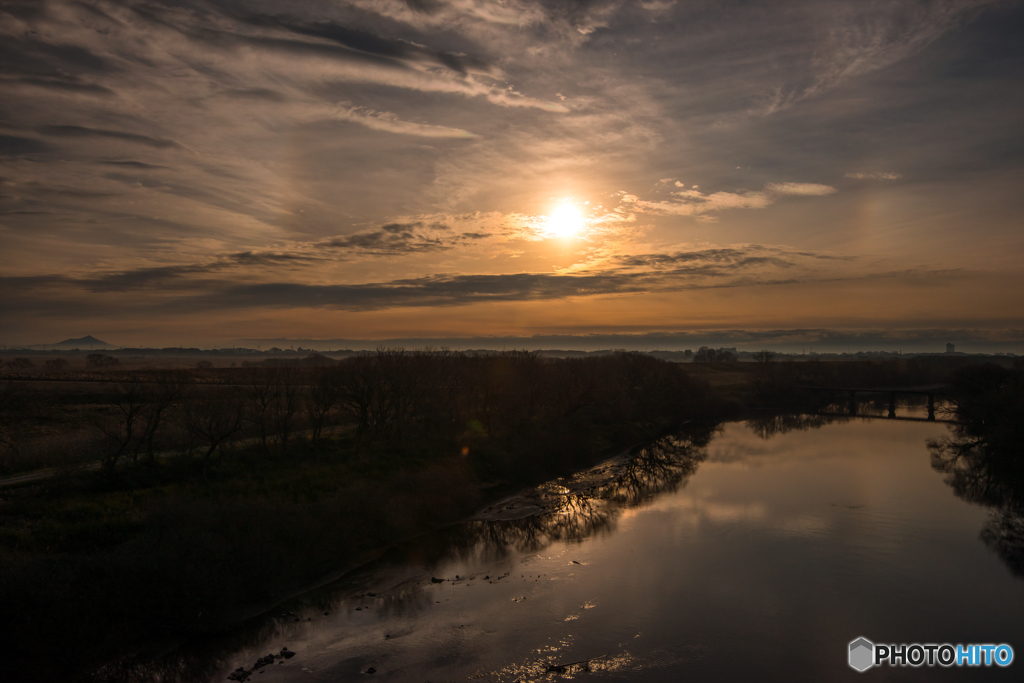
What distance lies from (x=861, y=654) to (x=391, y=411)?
1166 inches

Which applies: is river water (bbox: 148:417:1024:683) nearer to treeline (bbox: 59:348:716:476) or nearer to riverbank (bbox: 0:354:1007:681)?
riverbank (bbox: 0:354:1007:681)

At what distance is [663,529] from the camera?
90.1ft

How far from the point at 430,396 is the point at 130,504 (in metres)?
20.5

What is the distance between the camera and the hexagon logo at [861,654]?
15.0 metres

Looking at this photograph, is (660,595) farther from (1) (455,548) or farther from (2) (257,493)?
(2) (257,493)

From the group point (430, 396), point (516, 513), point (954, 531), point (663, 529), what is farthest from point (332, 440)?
point (954, 531)

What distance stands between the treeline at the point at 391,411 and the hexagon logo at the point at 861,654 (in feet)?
75.5

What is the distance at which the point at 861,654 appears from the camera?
15.5 m

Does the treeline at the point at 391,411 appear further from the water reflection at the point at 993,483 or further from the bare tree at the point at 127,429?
the water reflection at the point at 993,483

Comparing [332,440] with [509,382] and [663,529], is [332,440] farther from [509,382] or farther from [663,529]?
[663,529]

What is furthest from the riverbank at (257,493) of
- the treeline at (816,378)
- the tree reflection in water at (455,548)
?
the treeline at (816,378)

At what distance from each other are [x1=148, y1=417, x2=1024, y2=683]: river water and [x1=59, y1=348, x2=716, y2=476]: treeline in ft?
27.8

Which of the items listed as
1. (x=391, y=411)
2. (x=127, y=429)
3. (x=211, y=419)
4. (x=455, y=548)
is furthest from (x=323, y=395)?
(x=455, y=548)

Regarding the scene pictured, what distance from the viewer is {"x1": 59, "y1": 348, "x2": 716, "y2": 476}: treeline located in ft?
93.0
